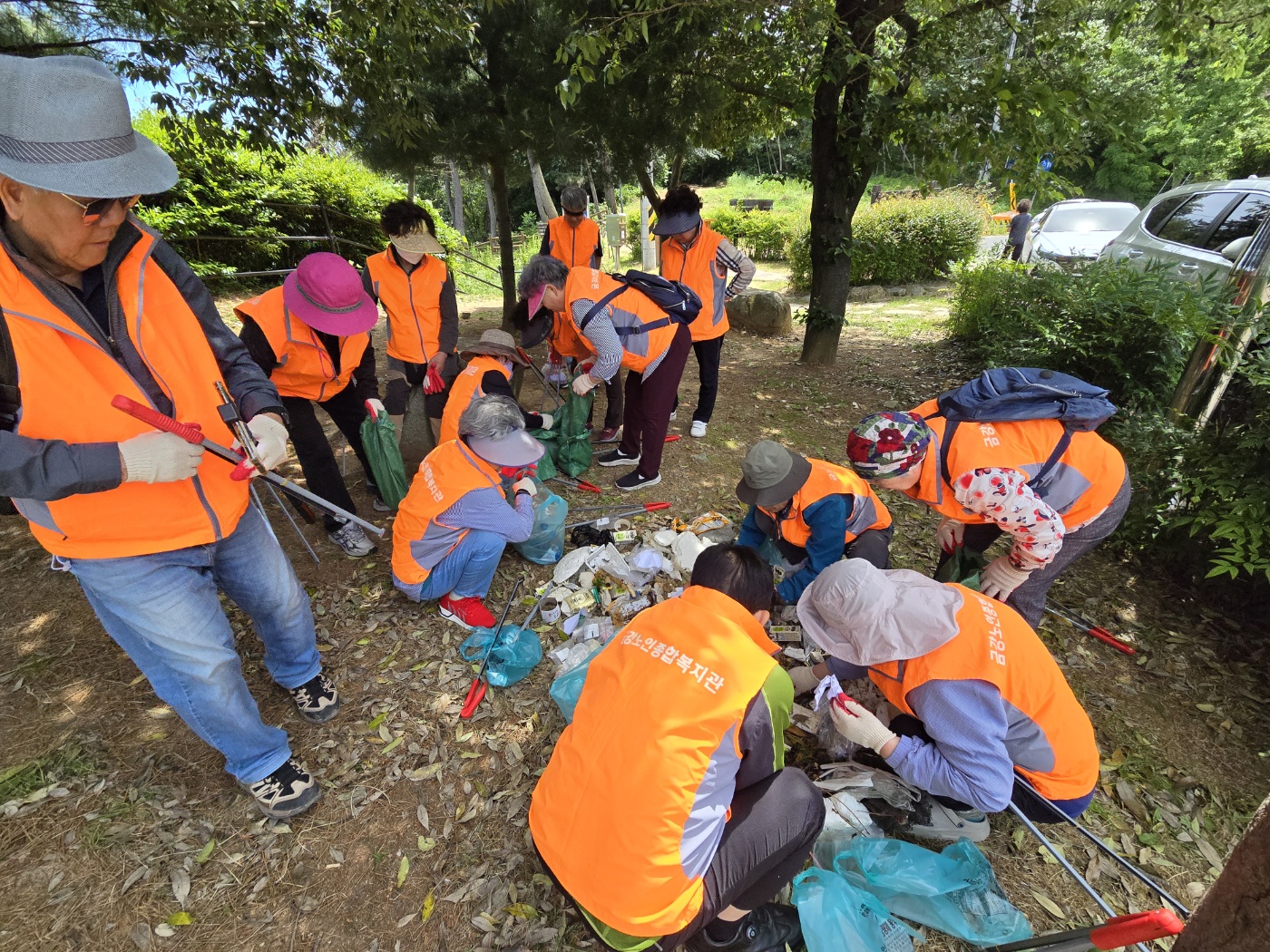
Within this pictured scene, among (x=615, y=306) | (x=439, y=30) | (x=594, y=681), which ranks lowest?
(x=594, y=681)

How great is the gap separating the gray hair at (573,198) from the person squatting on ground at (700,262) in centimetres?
103

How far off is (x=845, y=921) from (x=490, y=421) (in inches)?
90.0

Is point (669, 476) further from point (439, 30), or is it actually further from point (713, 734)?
point (439, 30)

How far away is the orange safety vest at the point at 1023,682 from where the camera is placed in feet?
5.76

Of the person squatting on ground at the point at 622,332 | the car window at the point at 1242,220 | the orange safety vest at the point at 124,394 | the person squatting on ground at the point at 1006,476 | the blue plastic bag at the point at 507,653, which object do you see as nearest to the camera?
the orange safety vest at the point at 124,394

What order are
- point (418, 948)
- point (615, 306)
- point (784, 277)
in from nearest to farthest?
point (418, 948)
point (615, 306)
point (784, 277)

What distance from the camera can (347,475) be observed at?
4496 mm

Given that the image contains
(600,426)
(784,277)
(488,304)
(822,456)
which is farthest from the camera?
(784,277)

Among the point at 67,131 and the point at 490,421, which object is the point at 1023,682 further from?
the point at 67,131

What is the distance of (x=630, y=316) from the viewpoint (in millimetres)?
3709

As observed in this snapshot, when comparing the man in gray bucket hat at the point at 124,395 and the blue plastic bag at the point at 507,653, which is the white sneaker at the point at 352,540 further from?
the man in gray bucket hat at the point at 124,395

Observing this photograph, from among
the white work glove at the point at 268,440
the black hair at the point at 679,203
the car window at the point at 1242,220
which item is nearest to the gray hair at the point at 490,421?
the white work glove at the point at 268,440

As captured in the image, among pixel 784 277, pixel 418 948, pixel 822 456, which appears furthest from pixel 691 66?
pixel 784 277

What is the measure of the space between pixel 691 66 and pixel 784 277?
26.0 ft
